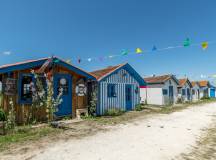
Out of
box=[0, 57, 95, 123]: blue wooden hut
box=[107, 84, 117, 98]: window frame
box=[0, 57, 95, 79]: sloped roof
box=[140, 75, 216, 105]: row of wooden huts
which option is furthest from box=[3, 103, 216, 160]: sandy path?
box=[140, 75, 216, 105]: row of wooden huts

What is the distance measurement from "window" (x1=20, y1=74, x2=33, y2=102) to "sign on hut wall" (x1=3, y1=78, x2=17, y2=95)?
0.37 m

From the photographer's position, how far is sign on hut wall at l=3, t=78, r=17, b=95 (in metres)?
9.59

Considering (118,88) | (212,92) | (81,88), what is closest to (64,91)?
(81,88)

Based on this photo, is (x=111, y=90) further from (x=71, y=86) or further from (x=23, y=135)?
(x=23, y=135)

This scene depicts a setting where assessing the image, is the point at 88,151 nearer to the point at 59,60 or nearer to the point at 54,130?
the point at 54,130

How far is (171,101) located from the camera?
26.1m

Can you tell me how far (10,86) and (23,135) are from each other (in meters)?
3.29

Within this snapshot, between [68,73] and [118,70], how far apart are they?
5.25 m

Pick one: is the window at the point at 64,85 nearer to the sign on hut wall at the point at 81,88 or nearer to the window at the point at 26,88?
the sign on hut wall at the point at 81,88

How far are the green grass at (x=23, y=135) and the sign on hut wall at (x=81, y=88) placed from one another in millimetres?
4198

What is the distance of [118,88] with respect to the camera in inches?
623

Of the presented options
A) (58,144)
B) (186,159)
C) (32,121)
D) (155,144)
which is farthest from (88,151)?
(32,121)

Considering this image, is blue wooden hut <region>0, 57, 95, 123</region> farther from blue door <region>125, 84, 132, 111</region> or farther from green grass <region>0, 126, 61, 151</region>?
blue door <region>125, 84, 132, 111</region>

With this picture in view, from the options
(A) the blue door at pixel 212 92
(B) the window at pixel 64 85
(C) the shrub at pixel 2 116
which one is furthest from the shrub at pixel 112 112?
(A) the blue door at pixel 212 92
